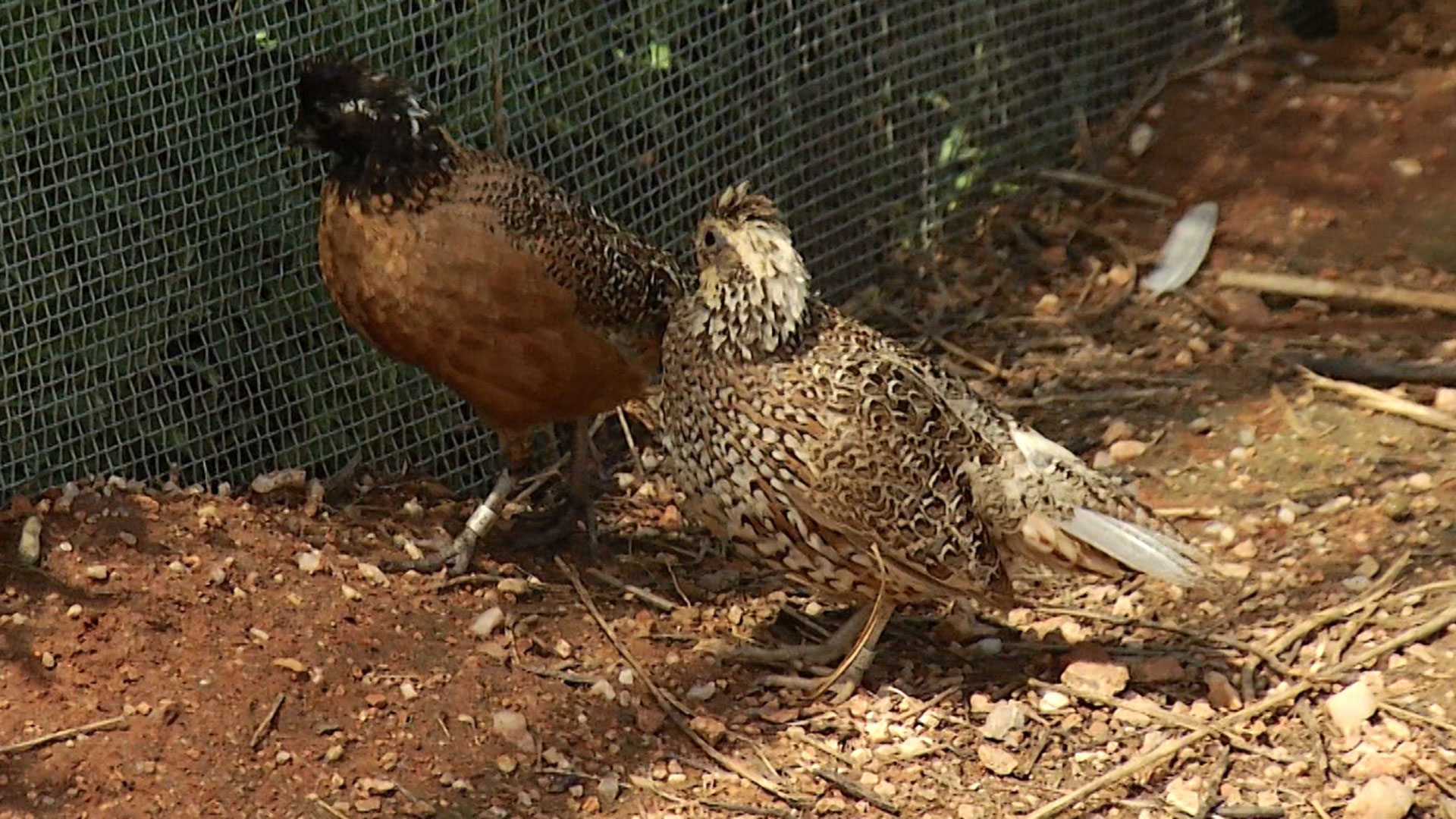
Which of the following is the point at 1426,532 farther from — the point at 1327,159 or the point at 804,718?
the point at 1327,159

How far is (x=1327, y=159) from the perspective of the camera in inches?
289

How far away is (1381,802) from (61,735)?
2.91 m

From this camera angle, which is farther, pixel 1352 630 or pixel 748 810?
pixel 1352 630

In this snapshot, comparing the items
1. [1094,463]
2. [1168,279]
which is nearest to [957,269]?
[1168,279]

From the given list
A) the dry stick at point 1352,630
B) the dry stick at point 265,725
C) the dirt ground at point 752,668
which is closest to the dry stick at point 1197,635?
the dirt ground at point 752,668

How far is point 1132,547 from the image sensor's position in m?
4.68

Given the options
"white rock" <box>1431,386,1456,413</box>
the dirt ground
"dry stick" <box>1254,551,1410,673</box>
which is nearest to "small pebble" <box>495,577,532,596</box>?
the dirt ground

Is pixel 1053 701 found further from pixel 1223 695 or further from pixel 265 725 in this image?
pixel 265 725

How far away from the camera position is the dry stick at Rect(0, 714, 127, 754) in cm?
423

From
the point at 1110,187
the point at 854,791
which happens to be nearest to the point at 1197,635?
the point at 854,791

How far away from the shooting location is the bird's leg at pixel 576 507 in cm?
560

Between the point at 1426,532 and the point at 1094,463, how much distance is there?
101 centimetres

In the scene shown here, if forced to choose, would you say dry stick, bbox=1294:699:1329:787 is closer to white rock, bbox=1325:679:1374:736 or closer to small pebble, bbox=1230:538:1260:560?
white rock, bbox=1325:679:1374:736

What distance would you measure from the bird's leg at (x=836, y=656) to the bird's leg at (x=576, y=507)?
0.84 meters
